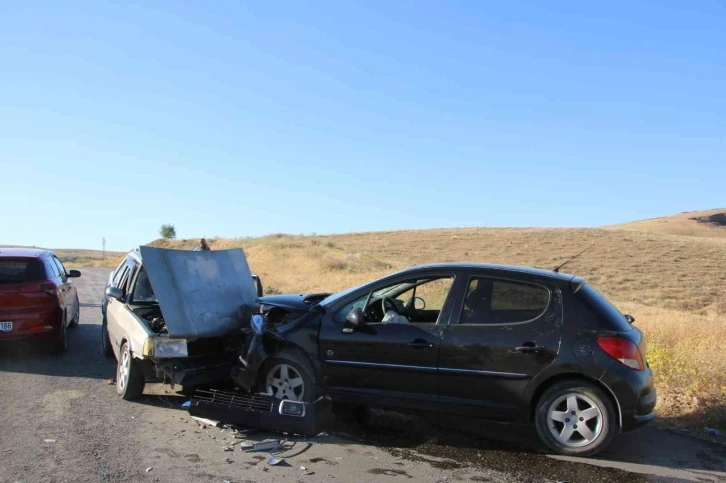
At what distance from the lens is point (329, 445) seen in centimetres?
551

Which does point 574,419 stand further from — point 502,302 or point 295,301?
point 295,301

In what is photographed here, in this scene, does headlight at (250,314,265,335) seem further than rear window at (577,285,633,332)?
Yes

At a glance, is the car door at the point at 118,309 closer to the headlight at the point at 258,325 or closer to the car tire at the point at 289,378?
the headlight at the point at 258,325

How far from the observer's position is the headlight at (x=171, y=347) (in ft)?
20.9

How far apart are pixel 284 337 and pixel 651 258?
134 feet

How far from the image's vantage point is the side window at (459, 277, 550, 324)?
5.65m

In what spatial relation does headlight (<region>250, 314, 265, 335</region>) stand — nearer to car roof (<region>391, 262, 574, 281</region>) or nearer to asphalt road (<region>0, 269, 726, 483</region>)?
asphalt road (<region>0, 269, 726, 483</region>)

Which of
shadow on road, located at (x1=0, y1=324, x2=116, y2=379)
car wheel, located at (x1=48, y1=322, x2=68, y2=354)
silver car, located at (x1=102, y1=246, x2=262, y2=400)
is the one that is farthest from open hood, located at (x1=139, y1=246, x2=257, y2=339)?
car wheel, located at (x1=48, y1=322, x2=68, y2=354)

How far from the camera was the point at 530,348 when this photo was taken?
5.41 metres

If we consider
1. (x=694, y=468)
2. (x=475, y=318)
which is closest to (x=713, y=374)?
(x=694, y=468)

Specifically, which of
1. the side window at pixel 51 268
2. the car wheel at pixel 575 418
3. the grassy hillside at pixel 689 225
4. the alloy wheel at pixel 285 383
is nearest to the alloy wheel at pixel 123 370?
the alloy wheel at pixel 285 383

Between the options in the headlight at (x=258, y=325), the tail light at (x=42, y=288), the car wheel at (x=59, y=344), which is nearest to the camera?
the headlight at (x=258, y=325)

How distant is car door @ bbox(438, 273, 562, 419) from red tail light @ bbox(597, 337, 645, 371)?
392 millimetres

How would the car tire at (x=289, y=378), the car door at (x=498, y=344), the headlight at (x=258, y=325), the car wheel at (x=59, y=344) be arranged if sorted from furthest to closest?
the car wheel at (x=59, y=344) → the headlight at (x=258, y=325) → the car tire at (x=289, y=378) → the car door at (x=498, y=344)
